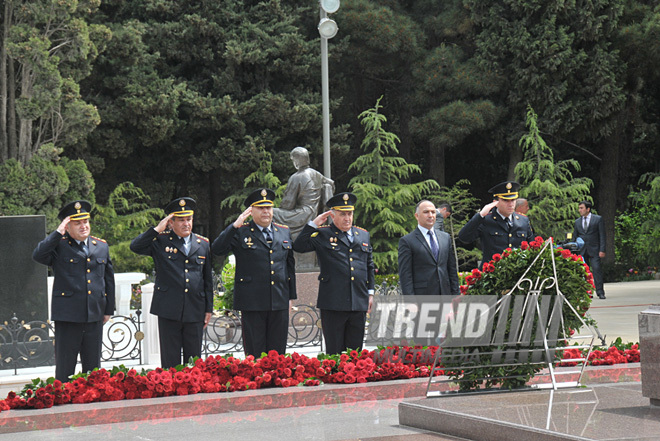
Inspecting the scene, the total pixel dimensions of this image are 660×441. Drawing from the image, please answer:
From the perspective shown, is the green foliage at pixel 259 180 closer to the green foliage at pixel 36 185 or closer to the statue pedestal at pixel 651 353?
the green foliage at pixel 36 185

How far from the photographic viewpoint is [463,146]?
28.9 m

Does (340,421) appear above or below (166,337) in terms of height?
below

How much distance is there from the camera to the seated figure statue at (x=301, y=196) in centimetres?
1212

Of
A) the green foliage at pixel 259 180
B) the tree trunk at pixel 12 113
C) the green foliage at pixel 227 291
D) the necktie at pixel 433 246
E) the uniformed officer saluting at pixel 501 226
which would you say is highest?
the tree trunk at pixel 12 113

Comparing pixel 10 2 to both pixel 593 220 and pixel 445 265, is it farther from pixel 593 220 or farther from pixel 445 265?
pixel 445 265

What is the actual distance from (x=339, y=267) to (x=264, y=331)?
2.71 ft

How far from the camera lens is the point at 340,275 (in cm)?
728

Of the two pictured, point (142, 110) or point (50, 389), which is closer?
point (50, 389)

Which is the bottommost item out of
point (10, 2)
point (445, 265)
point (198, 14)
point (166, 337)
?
point (166, 337)

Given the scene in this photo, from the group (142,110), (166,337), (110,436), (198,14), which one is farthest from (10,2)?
(110,436)

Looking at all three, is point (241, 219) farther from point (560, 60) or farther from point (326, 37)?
point (560, 60)

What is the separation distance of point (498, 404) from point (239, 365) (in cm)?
210

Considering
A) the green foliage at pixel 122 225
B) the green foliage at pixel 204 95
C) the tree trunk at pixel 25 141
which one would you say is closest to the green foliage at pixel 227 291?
the tree trunk at pixel 25 141

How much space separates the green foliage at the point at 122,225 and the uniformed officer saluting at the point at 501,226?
1580 centimetres
